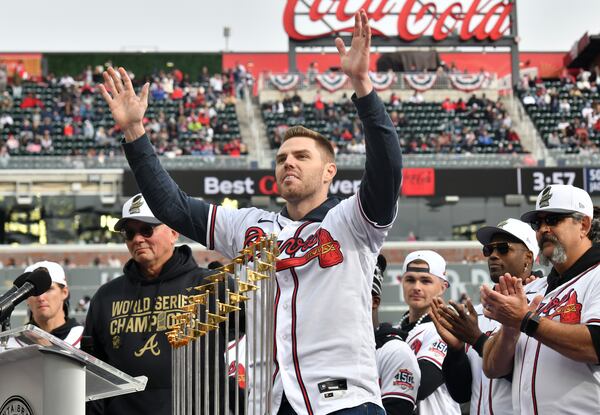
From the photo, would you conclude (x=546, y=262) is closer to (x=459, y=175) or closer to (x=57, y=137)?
(x=459, y=175)

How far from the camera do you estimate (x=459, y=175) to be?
3578 cm

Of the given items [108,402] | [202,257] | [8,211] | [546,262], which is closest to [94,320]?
[108,402]

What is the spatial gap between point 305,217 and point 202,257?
92.0 ft

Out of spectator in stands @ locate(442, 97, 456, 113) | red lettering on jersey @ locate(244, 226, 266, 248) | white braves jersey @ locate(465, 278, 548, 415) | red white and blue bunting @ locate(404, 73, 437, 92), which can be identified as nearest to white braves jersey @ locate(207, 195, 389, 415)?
red lettering on jersey @ locate(244, 226, 266, 248)

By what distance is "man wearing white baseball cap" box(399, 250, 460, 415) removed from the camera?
7082mm

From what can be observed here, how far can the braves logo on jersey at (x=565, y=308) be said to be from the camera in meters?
5.32

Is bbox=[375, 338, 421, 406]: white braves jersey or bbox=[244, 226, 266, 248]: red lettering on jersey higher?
bbox=[244, 226, 266, 248]: red lettering on jersey

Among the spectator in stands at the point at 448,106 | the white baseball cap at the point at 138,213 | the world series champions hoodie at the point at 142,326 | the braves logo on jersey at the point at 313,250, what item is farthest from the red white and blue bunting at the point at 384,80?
the braves logo on jersey at the point at 313,250

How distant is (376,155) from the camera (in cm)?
460

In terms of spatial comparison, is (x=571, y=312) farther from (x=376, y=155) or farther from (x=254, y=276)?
(x=254, y=276)

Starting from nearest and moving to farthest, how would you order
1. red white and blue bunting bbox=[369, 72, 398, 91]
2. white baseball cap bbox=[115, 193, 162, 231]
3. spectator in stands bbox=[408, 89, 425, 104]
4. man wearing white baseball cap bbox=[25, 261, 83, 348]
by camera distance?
1. white baseball cap bbox=[115, 193, 162, 231]
2. man wearing white baseball cap bbox=[25, 261, 83, 348]
3. spectator in stands bbox=[408, 89, 425, 104]
4. red white and blue bunting bbox=[369, 72, 398, 91]

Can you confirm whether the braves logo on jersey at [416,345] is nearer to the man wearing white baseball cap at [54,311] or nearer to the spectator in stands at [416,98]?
the man wearing white baseball cap at [54,311]

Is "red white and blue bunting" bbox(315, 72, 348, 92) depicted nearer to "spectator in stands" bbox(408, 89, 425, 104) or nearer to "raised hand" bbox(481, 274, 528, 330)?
"spectator in stands" bbox(408, 89, 425, 104)

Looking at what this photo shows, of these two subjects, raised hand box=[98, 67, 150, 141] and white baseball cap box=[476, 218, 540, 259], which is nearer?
raised hand box=[98, 67, 150, 141]
